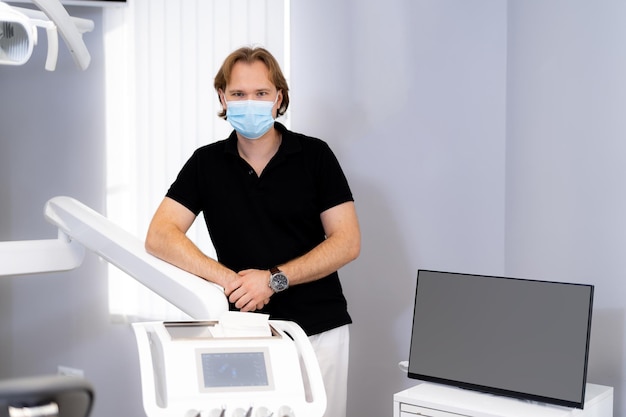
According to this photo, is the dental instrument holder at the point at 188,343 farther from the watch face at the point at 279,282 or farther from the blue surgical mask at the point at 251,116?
the blue surgical mask at the point at 251,116

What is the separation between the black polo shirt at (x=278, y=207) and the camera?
227cm

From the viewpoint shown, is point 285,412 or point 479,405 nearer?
point 285,412

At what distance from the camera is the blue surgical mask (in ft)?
7.31

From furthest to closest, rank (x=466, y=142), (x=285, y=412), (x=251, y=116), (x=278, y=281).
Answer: (x=466, y=142) → (x=251, y=116) → (x=278, y=281) → (x=285, y=412)

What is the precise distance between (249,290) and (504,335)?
66 cm

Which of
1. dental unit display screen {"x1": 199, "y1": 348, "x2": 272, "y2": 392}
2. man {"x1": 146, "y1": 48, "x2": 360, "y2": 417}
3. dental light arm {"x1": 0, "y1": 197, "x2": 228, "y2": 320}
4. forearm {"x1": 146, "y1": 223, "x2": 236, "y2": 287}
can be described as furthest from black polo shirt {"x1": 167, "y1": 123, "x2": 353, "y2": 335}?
dental unit display screen {"x1": 199, "y1": 348, "x2": 272, "y2": 392}

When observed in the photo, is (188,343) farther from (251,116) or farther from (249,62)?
(249,62)

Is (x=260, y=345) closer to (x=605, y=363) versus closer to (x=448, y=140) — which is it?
(x=605, y=363)

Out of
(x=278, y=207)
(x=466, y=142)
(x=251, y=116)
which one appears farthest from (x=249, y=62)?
(x=466, y=142)

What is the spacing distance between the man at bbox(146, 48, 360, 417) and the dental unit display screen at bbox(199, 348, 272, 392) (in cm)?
65

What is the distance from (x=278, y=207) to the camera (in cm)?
227

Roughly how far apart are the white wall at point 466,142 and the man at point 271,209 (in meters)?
0.56

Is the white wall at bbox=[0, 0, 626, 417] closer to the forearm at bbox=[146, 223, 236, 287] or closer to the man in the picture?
the man

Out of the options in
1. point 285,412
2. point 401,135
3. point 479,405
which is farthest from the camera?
point 401,135
